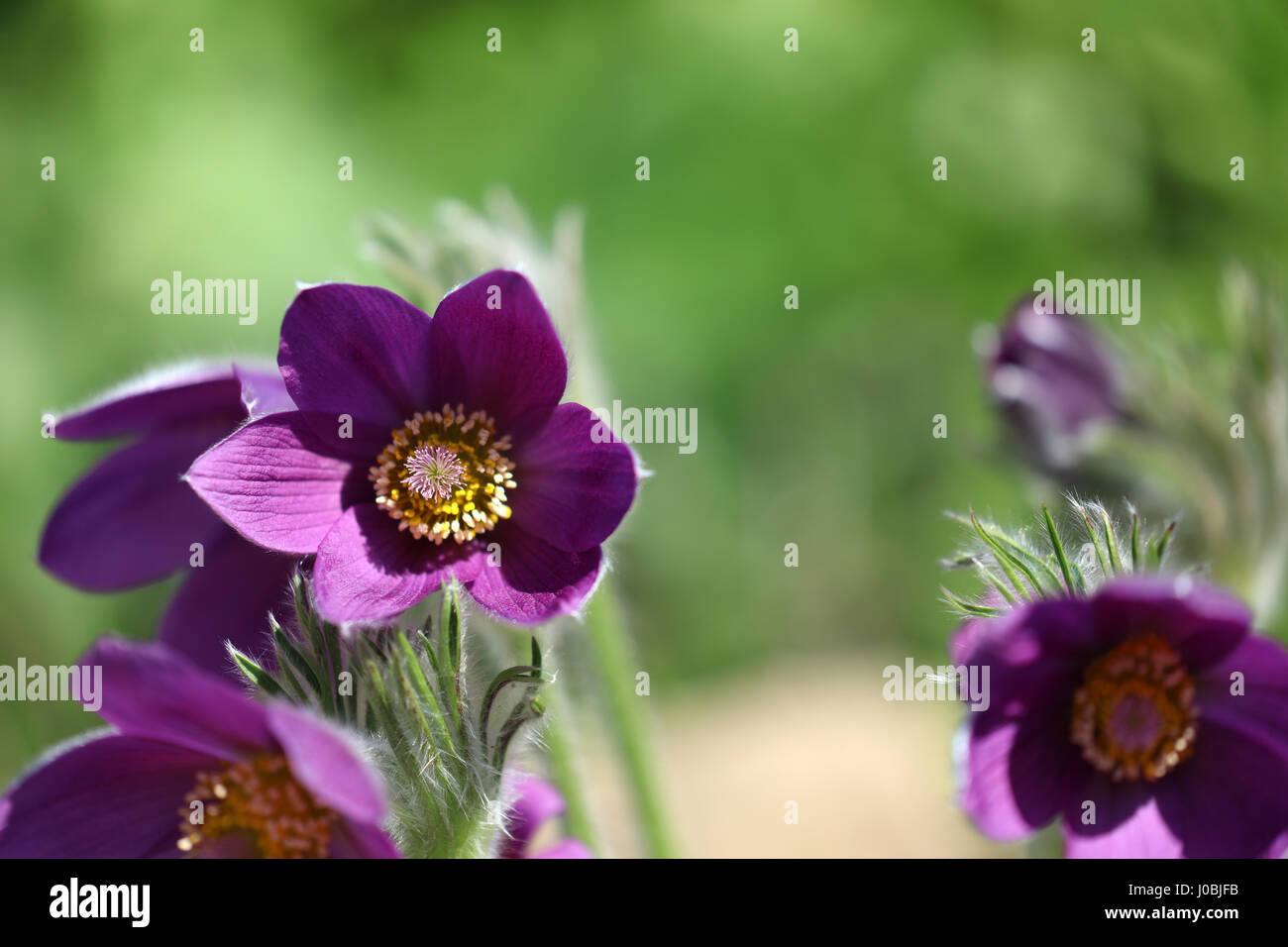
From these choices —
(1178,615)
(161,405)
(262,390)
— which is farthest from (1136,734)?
(161,405)

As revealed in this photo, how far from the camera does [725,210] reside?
345cm

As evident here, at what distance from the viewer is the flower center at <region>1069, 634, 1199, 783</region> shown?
96cm

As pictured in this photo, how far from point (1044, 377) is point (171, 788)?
1111 millimetres

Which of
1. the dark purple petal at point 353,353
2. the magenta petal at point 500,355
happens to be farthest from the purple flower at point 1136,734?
the dark purple petal at point 353,353

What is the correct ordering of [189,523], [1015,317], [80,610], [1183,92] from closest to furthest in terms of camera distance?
[189,523] → [1015,317] → [80,610] → [1183,92]

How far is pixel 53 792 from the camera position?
3.14ft

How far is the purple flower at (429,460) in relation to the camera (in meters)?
0.97

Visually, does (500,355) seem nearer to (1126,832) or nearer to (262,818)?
(262,818)

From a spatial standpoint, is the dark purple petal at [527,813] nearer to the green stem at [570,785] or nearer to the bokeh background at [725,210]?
the green stem at [570,785]

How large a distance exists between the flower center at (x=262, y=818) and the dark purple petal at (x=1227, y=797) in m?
0.64

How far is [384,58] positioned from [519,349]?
2.74 m

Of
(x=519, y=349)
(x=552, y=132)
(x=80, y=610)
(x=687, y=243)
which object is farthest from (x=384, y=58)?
(x=519, y=349)

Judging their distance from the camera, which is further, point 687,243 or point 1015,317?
point 687,243
